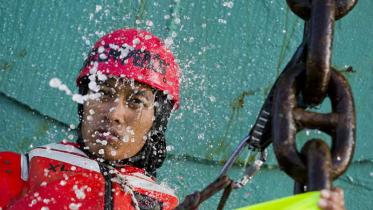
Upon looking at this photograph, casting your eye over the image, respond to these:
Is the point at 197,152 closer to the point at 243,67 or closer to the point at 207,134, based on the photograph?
the point at 207,134

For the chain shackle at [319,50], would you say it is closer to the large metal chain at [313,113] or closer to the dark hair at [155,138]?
the large metal chain at [313,113]

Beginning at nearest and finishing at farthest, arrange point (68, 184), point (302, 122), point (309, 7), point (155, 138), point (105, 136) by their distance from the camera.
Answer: point (302, 122) < point (309, 7) < point (68, 184) < point (105, 136) < point (155, 138)

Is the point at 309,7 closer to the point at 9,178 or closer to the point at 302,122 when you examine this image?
Result: the point at 302,122

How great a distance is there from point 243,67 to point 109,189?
1.49 metres

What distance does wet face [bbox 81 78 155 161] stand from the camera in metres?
2.77

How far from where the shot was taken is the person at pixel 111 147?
8.61 ft

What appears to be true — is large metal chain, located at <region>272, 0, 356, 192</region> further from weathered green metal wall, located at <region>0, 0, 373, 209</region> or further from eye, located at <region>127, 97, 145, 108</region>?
weathered green metal wall, located at <region>0, 0, 373, 209</region>

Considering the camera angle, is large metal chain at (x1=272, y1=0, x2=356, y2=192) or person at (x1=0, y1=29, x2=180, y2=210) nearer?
large metal chain at (x1=272, y1=0, x2=356, y2=192)

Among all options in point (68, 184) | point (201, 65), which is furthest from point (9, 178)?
point (201, 65)

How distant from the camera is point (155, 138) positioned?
10.2ft

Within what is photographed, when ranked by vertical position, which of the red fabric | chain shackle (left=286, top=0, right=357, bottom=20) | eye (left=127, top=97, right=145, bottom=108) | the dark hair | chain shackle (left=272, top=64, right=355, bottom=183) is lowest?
the red fabric

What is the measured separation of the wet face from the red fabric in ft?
0.94

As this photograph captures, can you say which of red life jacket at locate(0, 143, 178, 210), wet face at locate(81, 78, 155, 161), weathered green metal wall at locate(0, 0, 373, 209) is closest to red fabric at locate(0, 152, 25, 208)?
red life jacket at locate(0, 143, 178, 210)

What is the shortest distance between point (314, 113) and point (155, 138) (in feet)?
5.78
